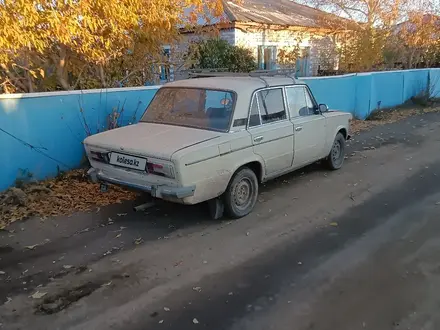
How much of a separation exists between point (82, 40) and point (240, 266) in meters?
4.68

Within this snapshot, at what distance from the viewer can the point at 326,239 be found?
4.43 metres

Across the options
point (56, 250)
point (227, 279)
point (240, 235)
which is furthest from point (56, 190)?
point (227, 279)

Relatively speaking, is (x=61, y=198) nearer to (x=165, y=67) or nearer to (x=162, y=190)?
(x=162, y=190)

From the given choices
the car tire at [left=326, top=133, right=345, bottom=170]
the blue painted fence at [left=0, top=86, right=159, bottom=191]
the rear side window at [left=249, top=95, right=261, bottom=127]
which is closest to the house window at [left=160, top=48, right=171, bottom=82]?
the blue painted fence at [left=0, top=86, right=159, bottom=191]

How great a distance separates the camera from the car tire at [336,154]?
713cm

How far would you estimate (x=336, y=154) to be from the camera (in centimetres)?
727

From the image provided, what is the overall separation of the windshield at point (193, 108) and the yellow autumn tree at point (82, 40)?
1.71m

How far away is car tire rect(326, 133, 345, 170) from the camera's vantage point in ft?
23.4

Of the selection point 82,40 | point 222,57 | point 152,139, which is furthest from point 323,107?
point 222,57

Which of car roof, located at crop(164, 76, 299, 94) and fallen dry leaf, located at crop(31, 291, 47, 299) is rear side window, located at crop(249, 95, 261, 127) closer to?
car roof, located at crop(164, 76, 299, 94)

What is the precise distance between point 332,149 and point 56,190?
4.64 metres

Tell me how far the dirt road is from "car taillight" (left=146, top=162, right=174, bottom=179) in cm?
75

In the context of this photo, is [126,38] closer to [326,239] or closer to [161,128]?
[161,128]

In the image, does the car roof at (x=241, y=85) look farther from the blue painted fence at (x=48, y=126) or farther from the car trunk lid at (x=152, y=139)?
the blue painted fence at (x=48, y=126)
